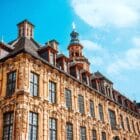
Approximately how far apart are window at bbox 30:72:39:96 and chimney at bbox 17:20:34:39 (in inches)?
269

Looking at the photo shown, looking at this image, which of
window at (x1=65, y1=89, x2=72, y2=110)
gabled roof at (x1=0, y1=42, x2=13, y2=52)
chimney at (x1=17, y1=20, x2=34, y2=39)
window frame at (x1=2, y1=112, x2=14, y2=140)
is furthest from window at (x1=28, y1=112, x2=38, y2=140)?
chimney at (x1=17, y1=20, x2=34, y2=39)

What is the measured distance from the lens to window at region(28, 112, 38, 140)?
68.2 ft

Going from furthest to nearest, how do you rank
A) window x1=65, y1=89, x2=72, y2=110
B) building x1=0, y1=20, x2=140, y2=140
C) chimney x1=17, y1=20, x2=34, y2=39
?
chimney x1=17, y1=20, x2=34, y2=39
window x1=65, y1=89, x2=72, y2=110
building x1=0, y1=20, x2=140, y2=140

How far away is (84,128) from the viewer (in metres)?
27.4

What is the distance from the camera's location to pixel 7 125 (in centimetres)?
2091

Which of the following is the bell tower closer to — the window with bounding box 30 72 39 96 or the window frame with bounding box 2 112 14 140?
the window with bounding box 30 72 39 96

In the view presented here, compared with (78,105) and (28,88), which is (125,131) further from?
(28,88)

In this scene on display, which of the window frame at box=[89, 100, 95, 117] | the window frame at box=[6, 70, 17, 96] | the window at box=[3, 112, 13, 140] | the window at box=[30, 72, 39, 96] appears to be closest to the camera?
the window at box=[3, 112, 13, 140]

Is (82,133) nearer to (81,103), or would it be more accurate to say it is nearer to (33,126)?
(81,103)

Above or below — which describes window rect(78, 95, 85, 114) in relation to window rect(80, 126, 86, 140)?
above

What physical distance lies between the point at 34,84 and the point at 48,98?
1810 mm

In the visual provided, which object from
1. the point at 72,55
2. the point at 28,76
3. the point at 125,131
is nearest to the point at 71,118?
the point at 28,76

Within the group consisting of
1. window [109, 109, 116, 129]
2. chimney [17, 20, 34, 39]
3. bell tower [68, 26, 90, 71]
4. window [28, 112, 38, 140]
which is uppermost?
bell tower [68, 26, 90, 71]

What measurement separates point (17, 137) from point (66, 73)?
906 cm
